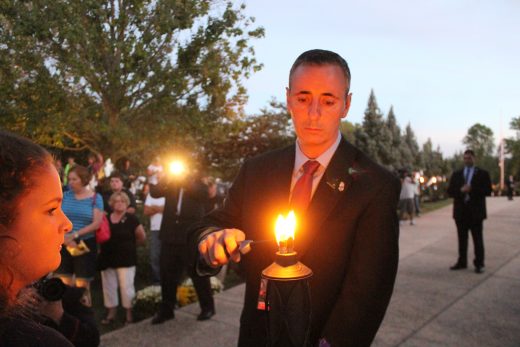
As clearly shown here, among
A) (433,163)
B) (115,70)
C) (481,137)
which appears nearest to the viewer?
(115,70)

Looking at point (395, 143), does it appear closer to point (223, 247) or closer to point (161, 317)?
point (161, 317)

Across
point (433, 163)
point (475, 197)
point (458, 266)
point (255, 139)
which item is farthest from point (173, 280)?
point (433, 163)

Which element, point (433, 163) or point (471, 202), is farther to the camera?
point (433, 163)

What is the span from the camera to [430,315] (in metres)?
5.86

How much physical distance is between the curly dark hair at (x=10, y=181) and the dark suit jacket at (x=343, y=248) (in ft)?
2.45

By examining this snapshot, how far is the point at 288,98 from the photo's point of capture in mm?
2102

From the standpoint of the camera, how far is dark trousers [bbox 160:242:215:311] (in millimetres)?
5789

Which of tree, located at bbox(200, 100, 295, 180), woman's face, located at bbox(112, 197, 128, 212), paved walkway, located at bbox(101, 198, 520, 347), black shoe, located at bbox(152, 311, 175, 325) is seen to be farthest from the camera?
tree, located at bbox(200, 100, 295, 180)

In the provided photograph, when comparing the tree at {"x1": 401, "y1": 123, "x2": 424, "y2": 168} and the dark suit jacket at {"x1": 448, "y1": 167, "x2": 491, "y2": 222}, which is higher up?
the tree at {"x1": 401, "y1": 123, "x2": 424, "y2": 168}

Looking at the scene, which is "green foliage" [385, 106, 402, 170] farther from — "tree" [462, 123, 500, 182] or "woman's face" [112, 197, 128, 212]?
"tree" [462, 123, 500, 182]

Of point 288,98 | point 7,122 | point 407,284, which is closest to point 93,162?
point 7,122

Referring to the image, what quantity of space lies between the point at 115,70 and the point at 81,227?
8841 mm

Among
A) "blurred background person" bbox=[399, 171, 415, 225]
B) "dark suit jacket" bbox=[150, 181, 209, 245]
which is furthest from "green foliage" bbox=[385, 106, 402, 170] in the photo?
"dark suit jacket" bbox=[150, 181, 209, 245]

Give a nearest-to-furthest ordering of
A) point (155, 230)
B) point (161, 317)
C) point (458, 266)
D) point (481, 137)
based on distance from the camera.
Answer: point (161, 317), point (155, 230), point (458, 266), point (481, 137)
